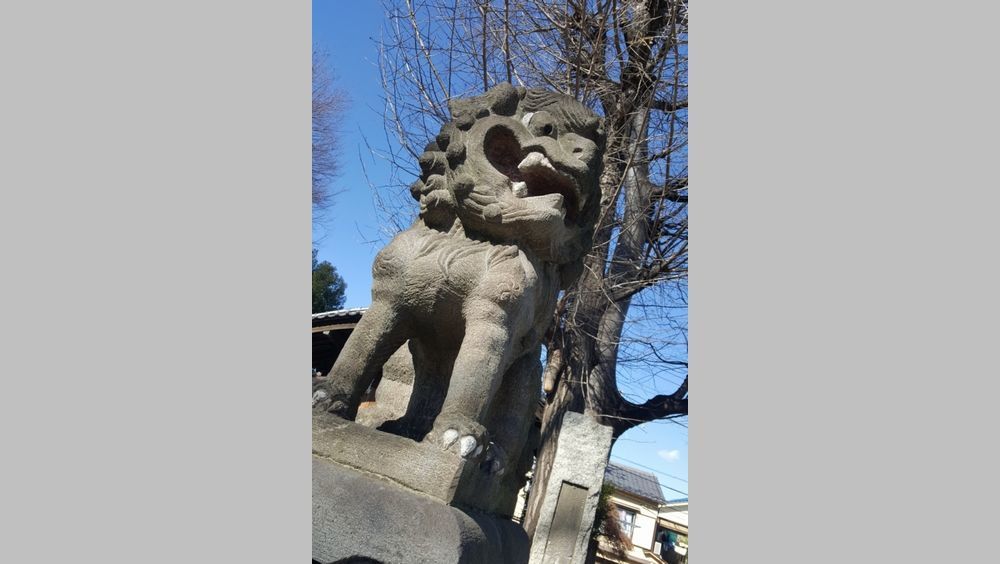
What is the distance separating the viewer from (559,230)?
247 cm

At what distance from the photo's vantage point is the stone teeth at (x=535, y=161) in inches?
97.9

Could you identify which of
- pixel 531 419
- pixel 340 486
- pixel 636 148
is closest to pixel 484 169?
pixel 531 419

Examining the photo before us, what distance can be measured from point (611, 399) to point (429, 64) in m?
4.30

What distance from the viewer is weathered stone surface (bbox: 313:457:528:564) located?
183 centimetres

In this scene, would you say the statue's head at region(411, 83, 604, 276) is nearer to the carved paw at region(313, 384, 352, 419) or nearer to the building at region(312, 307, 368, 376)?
the carved paw at region(313, 384, 352, 419)

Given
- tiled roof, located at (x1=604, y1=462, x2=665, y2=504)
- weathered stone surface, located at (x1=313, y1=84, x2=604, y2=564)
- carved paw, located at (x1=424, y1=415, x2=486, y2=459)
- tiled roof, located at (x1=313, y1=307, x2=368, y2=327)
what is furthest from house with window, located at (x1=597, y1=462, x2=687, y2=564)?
carved paw, located at (x1=424, y1=415, x2=486, y2=459)

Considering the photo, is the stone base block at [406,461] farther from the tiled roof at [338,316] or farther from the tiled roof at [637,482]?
the tiled roof at [637,482]

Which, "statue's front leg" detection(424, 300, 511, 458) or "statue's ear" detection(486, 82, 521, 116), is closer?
"statue's front leg" detection(424, 300, 511, 458)

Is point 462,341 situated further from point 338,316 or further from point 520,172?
point 338,316

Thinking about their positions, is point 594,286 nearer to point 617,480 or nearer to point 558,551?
point 558,551

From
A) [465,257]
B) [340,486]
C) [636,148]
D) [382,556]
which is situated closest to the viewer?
[382,556]

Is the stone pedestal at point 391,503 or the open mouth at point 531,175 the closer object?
the stone pedestal at point 391,503

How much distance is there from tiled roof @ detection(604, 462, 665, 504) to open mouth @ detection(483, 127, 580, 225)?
20.2 meters

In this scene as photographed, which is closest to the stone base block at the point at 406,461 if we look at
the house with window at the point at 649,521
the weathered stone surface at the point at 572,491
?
the weathered stone surface at the point at 572,491
